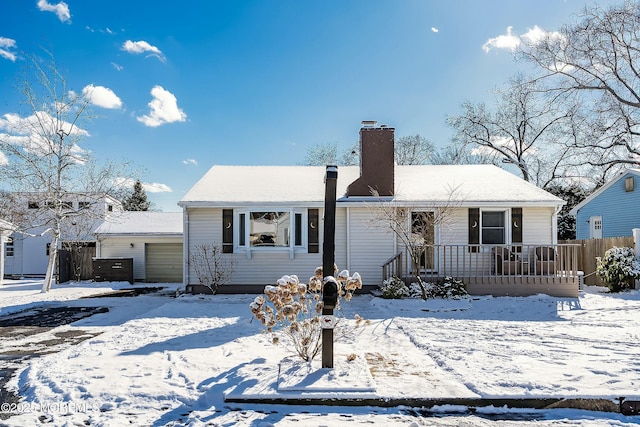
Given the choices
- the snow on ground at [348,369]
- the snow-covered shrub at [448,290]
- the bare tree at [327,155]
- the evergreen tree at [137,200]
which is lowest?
the snow on ground at [348,369]

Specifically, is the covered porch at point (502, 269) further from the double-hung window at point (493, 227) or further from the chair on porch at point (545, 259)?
the double-hung window at point (493, 227)

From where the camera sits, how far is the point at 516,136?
2927 centimetres

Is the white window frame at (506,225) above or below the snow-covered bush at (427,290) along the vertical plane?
above

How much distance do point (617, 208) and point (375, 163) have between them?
40.9 ft

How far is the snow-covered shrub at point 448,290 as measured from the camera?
10.4 metres

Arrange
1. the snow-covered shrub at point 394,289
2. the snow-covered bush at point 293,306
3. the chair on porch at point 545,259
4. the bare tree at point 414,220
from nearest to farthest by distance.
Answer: the snow-covered bush at point 293,306 → the snow-covered shrub at point 394,289 → the bare tree at point 414,220 → the chair on porch at point 545,259

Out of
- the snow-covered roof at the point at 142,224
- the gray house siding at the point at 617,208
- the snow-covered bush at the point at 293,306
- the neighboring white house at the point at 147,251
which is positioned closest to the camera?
the snow-covered bush at the point at 293,306

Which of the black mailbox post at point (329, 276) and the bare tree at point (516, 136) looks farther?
the bare tree at point (516, 136)

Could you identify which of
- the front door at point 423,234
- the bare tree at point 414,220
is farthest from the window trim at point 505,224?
the front door at point 423,234

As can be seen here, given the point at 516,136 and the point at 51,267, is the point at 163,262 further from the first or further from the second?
the point at 516,136

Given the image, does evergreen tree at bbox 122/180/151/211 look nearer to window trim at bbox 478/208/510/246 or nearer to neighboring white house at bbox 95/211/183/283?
neighboring white house at bbox 95/211/183/283

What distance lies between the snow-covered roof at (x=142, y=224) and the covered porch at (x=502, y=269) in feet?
33.7

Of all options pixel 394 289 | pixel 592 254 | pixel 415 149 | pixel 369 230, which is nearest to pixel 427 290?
pixel 394 289

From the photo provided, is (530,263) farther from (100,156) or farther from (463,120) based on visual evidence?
(463,120)
